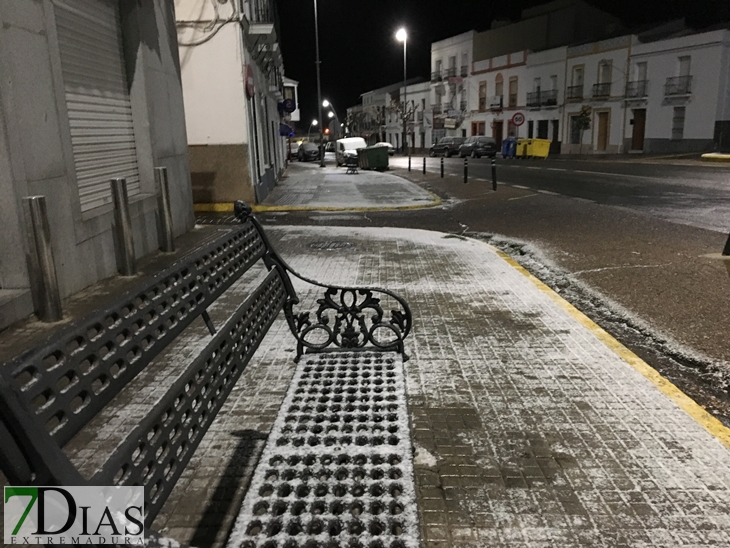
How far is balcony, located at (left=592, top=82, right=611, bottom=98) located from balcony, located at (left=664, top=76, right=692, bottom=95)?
476 centimetres

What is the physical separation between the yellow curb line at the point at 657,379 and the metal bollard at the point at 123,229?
484 cm

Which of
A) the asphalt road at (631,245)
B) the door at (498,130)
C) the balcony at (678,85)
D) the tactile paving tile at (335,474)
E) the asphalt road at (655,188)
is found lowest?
the asphalt road at (631,245)

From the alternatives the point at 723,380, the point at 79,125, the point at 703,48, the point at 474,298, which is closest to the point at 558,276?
the point at 474,298

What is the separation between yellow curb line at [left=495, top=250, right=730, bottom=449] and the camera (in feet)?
11.5

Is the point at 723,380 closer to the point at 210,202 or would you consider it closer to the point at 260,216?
the point at 260,216

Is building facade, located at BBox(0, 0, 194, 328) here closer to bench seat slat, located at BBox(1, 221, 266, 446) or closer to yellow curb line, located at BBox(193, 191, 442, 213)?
bench seat slat, located at BBox(1, 221, 266, 446)

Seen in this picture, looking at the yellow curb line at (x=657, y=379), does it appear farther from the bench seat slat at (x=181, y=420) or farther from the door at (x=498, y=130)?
the door at (x=498, y=130)

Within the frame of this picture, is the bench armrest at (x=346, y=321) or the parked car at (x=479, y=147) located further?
the parked car at (x=479, y=147)

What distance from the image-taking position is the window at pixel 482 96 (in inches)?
2217

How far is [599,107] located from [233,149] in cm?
3611

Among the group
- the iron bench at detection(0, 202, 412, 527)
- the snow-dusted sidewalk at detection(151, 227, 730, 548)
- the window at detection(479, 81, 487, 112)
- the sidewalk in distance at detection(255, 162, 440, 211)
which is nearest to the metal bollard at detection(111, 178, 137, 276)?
the snow-dusted sidewalk at detection(151, 227, 730, 548)

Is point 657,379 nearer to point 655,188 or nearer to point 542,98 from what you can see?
point 655,188

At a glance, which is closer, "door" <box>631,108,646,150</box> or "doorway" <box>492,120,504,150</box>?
"door" <box>631,108,646,150</box>

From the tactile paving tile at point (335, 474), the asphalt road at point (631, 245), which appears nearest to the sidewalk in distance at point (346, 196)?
the asphalt road at point (631, 245)
